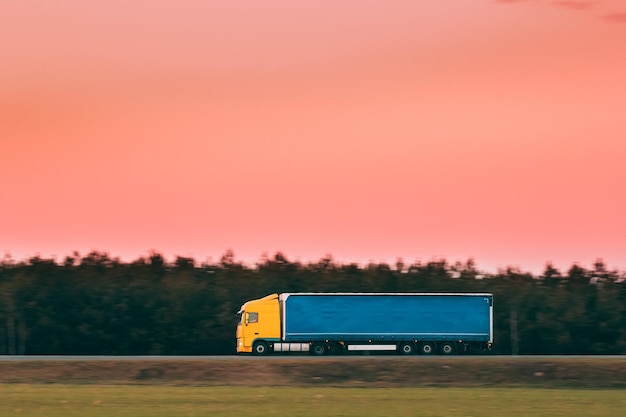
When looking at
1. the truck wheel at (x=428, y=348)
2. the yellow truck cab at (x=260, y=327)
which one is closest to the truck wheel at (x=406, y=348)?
the truck wheel at (x=428, y=348)

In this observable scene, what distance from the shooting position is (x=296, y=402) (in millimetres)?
35438

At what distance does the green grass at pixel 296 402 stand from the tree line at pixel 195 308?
3720 cm

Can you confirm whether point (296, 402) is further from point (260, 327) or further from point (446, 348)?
point (446, 348)

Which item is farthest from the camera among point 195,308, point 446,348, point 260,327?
point 195,308

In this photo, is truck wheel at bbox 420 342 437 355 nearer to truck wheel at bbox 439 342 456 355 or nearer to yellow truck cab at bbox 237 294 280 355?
truck wheel at bbox 439 342 456 355

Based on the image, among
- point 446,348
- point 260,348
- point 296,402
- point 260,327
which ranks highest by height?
point 260,327

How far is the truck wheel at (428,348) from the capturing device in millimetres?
64938

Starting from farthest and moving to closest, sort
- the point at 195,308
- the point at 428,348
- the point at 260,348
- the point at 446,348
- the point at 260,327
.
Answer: the point at 195,308 → the point at 446,348 → the point at 428,348 → the point at 260,348 → the point at 260,327

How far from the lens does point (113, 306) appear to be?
83062 mm

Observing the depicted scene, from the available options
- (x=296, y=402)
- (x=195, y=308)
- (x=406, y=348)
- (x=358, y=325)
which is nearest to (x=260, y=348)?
(x=358, y=325)

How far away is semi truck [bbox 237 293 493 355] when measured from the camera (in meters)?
64.7

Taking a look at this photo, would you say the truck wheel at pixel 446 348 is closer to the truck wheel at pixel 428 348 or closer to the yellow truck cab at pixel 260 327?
the truck wheel at pixel 428 348

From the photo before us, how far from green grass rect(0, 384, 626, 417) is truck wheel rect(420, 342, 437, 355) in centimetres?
2042

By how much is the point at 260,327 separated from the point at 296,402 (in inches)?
1158
